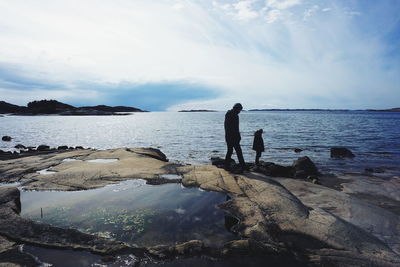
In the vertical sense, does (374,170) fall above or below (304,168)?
below

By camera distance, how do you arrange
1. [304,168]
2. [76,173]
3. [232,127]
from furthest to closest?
[304,168], [232,127], [76,173]

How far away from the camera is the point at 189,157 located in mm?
19406

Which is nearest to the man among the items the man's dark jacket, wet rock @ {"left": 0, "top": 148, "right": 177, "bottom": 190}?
the man's dark jacket

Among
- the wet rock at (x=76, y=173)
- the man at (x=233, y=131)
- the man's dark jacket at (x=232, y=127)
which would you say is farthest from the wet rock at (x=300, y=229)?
the wet rock at (x=76, y=173)

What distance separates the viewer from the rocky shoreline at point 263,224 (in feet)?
13.8

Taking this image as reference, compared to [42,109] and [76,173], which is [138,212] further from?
[42,109]

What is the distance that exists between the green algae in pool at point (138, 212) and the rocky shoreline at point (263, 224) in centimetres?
30

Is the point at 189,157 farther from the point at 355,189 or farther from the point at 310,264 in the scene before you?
the point at 310,264

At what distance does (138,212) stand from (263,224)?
9.83 feet

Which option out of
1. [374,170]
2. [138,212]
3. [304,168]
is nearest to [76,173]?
[138,212]

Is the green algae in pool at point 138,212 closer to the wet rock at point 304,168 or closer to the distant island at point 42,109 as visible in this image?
the wet rock at point 304,168

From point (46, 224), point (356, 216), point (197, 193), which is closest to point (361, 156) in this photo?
point (356, 216)

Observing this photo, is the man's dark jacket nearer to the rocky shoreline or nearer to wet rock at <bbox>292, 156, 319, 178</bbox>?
the rocky shoreline

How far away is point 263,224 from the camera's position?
514 cm
